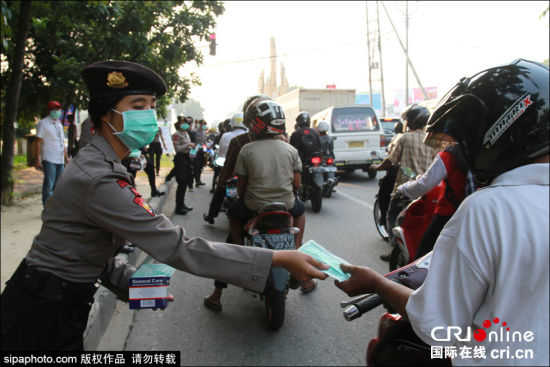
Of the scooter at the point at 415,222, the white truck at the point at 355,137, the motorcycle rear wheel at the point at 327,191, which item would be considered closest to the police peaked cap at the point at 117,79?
the scooter at the point at 415,222

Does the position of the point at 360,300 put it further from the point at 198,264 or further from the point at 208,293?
the point at 208,293

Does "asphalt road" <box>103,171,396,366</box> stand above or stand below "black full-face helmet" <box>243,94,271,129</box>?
below

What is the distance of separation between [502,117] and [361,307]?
2.71 ft

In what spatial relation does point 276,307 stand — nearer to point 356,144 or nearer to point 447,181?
point 447,181

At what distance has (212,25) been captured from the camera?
1163 centimetres

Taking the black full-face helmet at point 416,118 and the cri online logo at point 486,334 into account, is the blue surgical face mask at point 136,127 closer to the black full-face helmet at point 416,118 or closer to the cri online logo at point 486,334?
the cri online logo at point 486,334

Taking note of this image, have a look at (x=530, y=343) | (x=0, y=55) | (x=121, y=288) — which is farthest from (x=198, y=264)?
(x=0, y=55)

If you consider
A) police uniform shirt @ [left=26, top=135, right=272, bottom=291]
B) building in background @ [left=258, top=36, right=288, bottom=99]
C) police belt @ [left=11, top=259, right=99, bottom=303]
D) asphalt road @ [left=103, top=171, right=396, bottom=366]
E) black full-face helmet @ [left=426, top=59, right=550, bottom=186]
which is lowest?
asphalt road @ [left=103, top=171, right=396, bottom=366]

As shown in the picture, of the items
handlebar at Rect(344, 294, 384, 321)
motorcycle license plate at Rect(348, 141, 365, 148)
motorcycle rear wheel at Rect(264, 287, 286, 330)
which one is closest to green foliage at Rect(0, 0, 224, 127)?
motorcycle license plate at Rect(348, 141, 365, 148)

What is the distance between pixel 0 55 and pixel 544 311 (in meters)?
12.6

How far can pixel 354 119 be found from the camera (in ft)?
40.5

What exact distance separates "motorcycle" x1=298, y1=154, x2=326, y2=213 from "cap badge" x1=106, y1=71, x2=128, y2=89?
6103 mm

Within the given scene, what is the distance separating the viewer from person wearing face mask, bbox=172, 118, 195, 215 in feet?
25.3

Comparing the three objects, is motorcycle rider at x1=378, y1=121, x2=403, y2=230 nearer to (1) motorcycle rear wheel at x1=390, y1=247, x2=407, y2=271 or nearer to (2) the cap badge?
(1) motorcycle rear wheel at x1=390, y1=247, x2=407, y2=271
